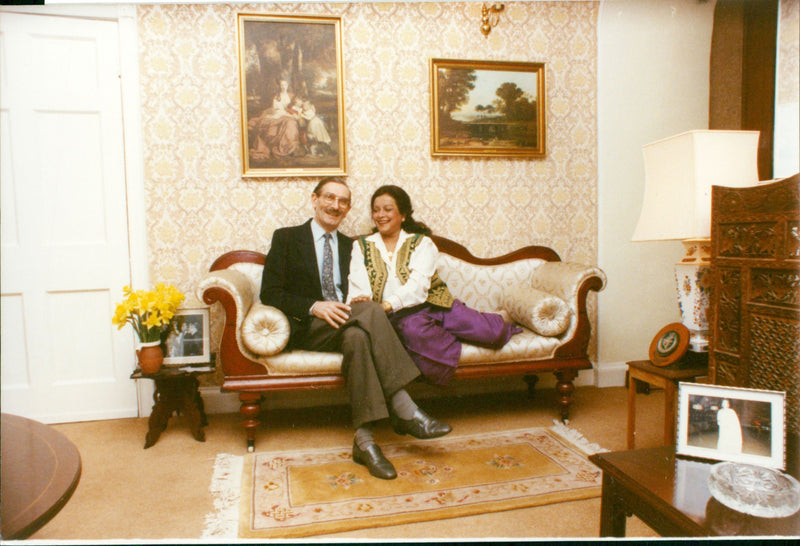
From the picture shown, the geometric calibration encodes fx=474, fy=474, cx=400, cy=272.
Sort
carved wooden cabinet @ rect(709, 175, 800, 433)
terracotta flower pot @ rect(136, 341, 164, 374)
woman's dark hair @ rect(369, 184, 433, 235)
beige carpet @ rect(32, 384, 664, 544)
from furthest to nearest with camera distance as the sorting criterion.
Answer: woman's dark hair @ rect(369, 184, 433, 235)
terracotta flower pot @ rect(136, 341, 164, 374)
beige carpet @ rect(32, 384, 664, 544)
carved wooden cabinet @ rect(709, 175, 800, 433)

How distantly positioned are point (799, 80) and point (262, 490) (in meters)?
2.30

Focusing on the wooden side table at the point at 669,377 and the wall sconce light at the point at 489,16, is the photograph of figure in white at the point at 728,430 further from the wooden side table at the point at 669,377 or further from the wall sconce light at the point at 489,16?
the wall sconce light at the point at 489,16

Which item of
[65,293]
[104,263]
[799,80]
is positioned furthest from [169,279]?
[799,80]

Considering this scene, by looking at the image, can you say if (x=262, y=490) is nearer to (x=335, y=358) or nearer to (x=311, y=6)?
(x=335, y=358)

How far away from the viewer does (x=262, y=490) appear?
1.50 meters

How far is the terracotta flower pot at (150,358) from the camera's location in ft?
6.10

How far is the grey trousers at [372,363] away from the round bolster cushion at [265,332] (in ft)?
0.74

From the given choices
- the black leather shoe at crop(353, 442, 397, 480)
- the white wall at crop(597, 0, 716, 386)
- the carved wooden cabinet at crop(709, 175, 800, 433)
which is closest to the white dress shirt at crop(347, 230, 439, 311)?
the black leather shoe at crop(353, 442, 397, 480)

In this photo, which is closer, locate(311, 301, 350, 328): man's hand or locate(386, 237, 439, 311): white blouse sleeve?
locate(311, 301, 350, 328): man's hand

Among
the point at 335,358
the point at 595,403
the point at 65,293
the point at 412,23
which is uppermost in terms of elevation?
the point at 412,23

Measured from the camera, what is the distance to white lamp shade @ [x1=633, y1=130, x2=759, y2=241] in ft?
4.85

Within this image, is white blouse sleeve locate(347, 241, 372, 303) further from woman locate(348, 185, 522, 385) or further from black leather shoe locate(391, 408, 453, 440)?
black leather shoe locate(391, 408, 453, 440)

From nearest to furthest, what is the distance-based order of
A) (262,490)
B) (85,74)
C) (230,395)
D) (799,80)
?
(262,490)
(799,80)
(85,74)
(230,395)

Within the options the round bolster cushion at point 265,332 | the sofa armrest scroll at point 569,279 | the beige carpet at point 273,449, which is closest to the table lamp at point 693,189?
the sofa armrest scroll at point 569,279
